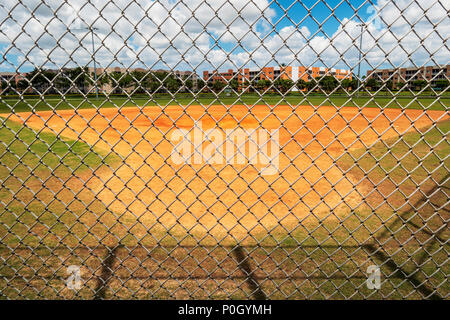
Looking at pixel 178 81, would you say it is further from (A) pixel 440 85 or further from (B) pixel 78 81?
(A) pixel 440 85

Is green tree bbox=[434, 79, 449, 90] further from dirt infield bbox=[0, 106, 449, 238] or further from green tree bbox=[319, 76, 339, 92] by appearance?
green tree bbox=[319, 76, 339, 92]

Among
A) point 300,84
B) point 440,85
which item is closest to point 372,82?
point 300,84

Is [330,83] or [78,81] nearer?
[330,83]

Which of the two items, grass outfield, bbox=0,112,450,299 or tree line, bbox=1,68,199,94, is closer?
tree line, bbox=1,68,199,94

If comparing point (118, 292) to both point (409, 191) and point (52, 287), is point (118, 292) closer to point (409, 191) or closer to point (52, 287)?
point (52, 287)

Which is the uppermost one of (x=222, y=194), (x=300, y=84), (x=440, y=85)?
(x=440, y=85)

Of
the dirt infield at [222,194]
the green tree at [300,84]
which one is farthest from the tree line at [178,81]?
the dirt infield at [222,194]

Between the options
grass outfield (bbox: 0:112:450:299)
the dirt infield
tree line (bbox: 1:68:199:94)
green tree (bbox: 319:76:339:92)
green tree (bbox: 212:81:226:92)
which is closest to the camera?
tree line (bbox: 1:68:199:94)

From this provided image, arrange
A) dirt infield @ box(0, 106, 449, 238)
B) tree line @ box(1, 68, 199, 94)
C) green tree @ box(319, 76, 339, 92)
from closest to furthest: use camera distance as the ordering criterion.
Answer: tree line @ box(1, 68, 199, 94), green tree @ box(319, 76, 339, 92), dirt infield @ box(0, 106, 449, 238)

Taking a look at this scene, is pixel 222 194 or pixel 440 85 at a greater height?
pixel 440 85

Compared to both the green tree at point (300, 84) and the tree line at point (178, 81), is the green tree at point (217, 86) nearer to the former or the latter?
the tree line at point (178, 81)

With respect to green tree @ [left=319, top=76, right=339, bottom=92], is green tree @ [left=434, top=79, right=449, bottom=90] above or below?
above

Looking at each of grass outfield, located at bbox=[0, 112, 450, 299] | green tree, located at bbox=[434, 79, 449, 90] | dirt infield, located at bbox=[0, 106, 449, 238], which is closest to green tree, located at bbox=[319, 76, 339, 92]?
dirt infield, located at bbox=[0, 106, 449, 238]
